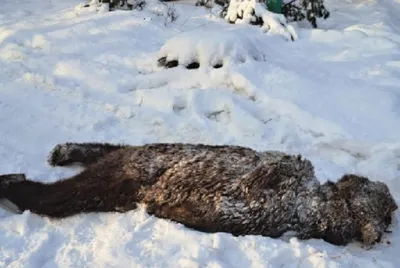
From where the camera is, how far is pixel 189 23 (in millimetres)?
8555

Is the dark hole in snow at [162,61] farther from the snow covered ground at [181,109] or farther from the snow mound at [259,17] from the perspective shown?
the snow mound at [259,17]

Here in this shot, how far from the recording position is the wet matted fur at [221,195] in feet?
13.6

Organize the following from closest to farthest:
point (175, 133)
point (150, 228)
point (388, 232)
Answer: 1. point (150, 228)
2. point (388, 232)
3. point (175, 133)

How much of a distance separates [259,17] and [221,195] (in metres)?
4.69

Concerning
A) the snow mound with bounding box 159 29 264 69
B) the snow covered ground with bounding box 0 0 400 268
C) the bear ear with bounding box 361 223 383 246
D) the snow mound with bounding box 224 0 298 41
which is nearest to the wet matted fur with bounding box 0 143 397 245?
the bear ear with bounding box 361 223 383 246

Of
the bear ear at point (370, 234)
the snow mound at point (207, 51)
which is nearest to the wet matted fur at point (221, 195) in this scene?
the bear ear at point (370, 234)

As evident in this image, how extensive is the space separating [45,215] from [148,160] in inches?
35.0

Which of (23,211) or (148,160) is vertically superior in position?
(148,160)

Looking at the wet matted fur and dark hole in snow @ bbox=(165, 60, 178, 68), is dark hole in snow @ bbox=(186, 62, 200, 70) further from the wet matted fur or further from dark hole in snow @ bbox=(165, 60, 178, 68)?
the wet matted fur

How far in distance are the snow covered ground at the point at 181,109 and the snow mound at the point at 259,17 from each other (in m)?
0.17

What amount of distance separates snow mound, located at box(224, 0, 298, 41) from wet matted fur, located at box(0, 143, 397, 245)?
12.8ft

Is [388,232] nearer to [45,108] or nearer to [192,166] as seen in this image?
[192,166]

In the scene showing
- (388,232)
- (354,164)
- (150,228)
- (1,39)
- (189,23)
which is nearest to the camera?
(150,228)

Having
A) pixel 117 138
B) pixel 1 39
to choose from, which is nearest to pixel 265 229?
pixel 117 138
